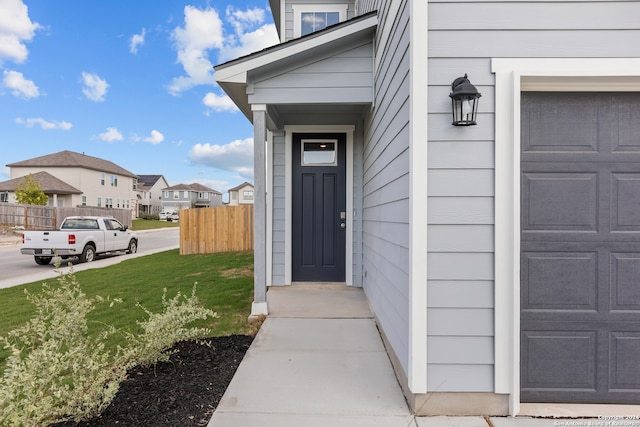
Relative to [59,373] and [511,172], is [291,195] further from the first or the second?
[59,373]

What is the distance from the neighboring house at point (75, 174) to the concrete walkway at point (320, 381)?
31452mm

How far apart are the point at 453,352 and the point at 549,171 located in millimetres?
1277

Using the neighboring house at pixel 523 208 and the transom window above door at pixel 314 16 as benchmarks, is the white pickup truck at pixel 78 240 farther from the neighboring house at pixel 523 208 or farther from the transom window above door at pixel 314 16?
the neighboring house at pixel 523 208

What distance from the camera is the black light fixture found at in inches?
77.5

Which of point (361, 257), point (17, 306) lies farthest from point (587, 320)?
point (17, 306)

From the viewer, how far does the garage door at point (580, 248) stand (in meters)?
2.12

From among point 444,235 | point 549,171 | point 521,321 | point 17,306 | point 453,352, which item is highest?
point 549,171

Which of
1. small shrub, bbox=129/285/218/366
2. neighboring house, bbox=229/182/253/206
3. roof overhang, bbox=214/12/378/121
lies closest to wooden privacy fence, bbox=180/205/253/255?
roof overhang, bbox=214/12/378/121

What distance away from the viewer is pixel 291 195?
532 cm

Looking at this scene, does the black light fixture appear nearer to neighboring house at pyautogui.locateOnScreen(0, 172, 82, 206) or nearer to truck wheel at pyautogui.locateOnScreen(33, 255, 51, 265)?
truck wheel at pyautogui.locateOnScreen(33, 255, 51, 265)

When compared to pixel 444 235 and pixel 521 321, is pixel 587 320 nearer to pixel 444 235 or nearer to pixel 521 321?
pixel 521 321

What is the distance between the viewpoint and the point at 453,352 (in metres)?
2.10

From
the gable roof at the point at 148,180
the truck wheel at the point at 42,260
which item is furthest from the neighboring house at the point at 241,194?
the truck wheel at the point at 42,260

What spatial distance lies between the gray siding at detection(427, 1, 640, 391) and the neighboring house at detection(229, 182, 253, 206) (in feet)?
182
